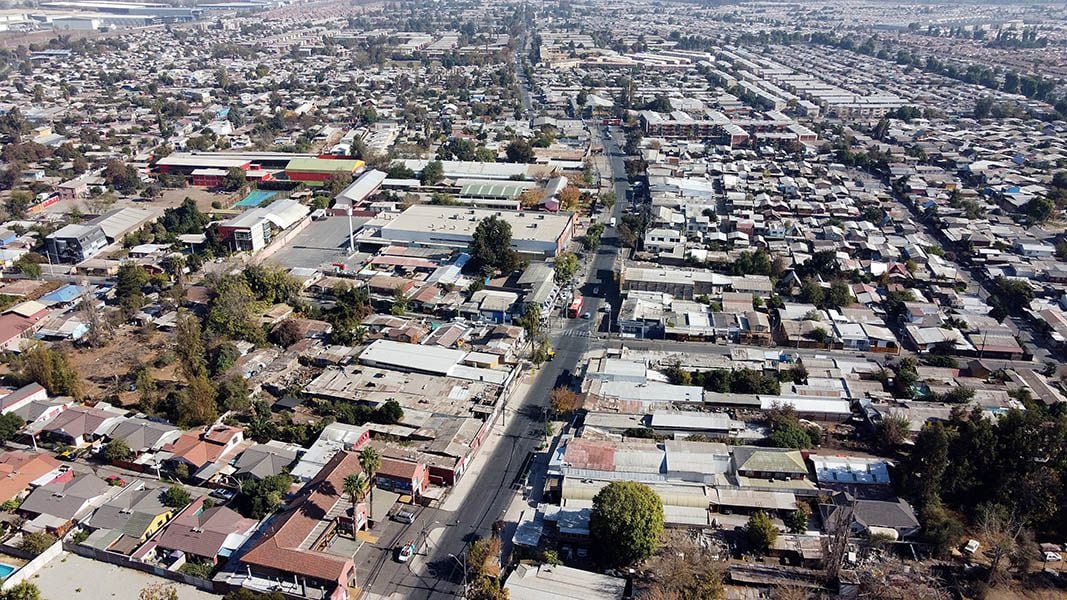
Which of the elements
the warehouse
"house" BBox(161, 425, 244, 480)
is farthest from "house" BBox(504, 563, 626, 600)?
the warehouse

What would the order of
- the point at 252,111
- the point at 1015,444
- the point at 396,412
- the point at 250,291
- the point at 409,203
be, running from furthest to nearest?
the point at 252,111, the point at 409,203, the point at 250,291, the point at 396,412, the point at 1015,444

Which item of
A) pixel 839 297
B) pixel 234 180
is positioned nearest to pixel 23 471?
pixel 839 297

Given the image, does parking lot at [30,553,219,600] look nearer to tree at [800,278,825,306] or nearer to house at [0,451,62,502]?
house at [0,451,62,502]

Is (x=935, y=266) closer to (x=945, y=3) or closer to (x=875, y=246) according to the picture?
(x=875, y=246)

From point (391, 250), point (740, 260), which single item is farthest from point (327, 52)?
point (740, 260)

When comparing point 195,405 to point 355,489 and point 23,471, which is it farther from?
point 355,489
